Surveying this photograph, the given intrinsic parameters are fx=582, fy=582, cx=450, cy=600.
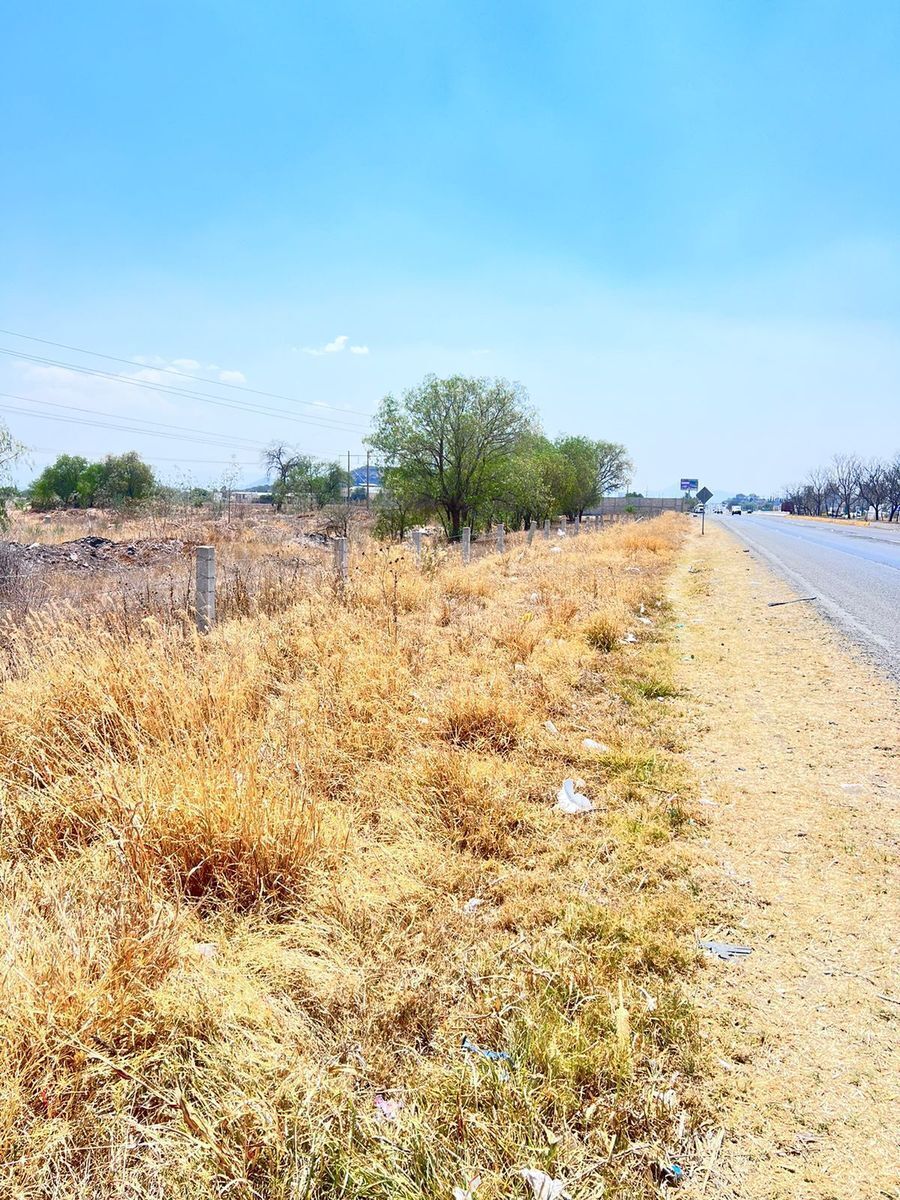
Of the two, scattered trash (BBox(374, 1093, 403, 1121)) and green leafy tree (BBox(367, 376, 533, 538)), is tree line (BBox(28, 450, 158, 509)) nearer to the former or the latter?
green leafy tree (BBox(367, 376, 533, 538))

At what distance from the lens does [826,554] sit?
19391 millimetres

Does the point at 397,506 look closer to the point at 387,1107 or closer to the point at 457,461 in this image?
the point at 457,461

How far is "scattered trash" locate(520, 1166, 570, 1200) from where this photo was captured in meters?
1.42

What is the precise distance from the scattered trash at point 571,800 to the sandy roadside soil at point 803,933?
0.66 m

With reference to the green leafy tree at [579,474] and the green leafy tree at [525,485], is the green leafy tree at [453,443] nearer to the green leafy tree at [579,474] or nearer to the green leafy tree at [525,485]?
the green leafy tree at [525,485]

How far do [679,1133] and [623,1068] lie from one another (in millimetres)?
192

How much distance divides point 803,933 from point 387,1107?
1.79m

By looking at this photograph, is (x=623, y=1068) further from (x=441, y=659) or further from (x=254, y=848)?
(x=441, y=659)

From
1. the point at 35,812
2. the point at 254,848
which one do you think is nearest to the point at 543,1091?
the point at 254,848

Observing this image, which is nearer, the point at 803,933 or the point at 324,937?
the point at 324,937

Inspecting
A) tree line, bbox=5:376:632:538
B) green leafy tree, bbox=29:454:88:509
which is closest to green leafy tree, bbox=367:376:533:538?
tree line, bbox=5:376:632:538

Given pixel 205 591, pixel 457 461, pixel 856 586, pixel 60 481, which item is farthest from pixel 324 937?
pixel 60 481

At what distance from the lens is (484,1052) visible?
5.88ft

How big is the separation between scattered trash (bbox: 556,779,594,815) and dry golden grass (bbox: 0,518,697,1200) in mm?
75
